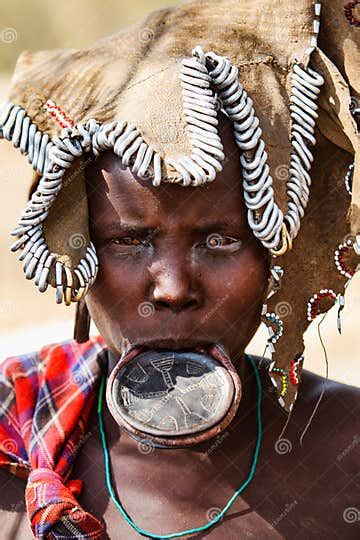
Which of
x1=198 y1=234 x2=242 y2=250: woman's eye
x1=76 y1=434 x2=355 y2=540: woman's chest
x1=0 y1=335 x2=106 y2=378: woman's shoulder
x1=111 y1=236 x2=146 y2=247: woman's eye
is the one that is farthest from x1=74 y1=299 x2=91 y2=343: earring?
x1=198 y1=234 x2=242 y2=250: woman's eye

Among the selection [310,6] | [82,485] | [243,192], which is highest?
[310,6]

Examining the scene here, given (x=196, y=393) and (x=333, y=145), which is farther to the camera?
(x=333, y=145)

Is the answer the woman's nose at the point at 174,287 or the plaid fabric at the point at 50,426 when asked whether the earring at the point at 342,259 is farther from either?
the plaid fabric at the point at 50,426

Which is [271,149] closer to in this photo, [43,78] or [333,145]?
[333,145]

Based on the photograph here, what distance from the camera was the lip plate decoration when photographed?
2229mm

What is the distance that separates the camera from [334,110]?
8.13ft

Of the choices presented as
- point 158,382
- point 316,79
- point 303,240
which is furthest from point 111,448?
point 316,79

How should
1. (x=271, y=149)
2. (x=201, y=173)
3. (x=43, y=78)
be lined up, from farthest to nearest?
(x=43, y=78)
(x=271, y=149)
(x=201, y=173)

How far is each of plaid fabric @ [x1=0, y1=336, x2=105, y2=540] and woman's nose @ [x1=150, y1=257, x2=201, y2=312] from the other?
1.87 feet

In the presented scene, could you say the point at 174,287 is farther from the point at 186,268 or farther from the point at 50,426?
the point at 50,426

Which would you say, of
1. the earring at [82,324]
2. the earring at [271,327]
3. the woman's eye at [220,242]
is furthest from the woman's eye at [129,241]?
the earring at [82,324]

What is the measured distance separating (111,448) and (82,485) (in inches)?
6.2

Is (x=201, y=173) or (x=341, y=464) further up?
(x=201, y=173)

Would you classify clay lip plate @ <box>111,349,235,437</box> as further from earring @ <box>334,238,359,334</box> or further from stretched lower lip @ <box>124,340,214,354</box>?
earring @ <box>334,238,359,334</box>
